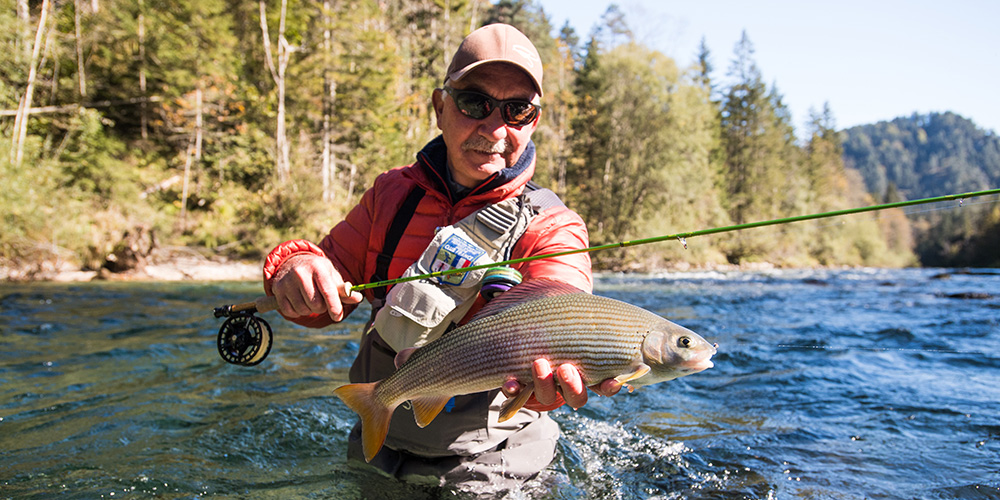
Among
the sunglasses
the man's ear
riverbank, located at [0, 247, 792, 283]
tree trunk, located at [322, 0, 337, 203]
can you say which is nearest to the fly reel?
the man's ear

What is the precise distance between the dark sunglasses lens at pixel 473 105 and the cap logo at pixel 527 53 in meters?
0.27

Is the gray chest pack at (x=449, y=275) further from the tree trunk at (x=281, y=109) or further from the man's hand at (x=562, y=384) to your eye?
the tree trunk at (x=281, y=109)

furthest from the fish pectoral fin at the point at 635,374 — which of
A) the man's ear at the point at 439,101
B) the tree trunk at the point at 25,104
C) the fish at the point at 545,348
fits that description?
the tree trunk at the point at 25,104

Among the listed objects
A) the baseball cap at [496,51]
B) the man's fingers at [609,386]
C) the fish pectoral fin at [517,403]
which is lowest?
the fish pectoral fin at [517,403]

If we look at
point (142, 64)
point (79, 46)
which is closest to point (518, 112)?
point (79, 46)

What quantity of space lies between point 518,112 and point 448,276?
94cm

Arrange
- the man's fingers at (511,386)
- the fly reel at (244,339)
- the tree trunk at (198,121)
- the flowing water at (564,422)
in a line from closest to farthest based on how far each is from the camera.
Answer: the man's fingers at (511,386), the fly reel at (244,339), the flowing water at (564,422), the tree trunk at (198,121)

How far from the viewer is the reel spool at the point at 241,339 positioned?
3.29 meters

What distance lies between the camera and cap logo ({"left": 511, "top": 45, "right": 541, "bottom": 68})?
2935 millimetres

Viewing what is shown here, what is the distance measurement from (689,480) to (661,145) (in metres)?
36.6

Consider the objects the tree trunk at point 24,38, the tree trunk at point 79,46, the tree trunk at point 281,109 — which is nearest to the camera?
the tree trunk at point 24,38

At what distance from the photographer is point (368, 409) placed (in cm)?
276

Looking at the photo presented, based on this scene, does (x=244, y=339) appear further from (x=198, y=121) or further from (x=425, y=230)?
(x=198, y=121)

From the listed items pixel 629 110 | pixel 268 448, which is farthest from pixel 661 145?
pixel 268 448
